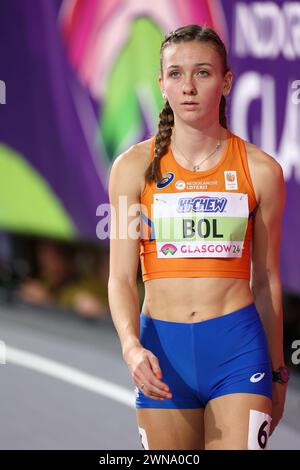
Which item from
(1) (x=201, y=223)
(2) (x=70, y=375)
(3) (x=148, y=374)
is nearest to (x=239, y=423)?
(3) (x=148, y=374)

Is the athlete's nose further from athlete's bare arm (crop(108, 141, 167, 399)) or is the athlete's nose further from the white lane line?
the white lane line

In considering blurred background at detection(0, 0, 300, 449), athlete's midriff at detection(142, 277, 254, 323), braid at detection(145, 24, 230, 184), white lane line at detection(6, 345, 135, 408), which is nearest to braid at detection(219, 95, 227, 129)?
braid at detection(145, 24, 230, 184)

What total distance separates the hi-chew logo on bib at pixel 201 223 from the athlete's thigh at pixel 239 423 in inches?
18.3

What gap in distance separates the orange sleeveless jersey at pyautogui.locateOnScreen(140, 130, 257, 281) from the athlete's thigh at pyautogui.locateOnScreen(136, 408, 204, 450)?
18.0 inches

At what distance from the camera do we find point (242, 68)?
23.0 ft

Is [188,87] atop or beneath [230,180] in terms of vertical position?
atop

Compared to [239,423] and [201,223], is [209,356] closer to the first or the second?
[239,423]

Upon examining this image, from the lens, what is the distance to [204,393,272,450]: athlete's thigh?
3.80 metres

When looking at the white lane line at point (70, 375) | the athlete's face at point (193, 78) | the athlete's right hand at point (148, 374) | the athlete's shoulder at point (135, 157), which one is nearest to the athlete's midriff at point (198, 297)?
the athlete's right hand at point (148, 374)

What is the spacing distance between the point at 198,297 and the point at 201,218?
0.25 metres

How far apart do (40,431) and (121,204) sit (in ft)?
9.75

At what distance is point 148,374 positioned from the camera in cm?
358
